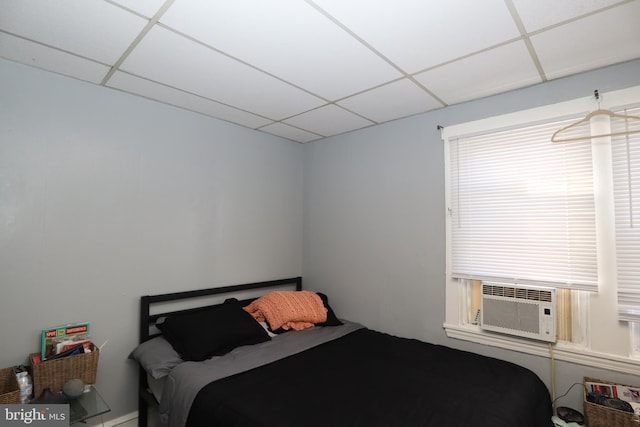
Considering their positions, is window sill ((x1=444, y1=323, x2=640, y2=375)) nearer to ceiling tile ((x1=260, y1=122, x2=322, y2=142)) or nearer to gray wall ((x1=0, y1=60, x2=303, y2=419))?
gray wall ((x1=0, y1=60, x2=303, y2=419))

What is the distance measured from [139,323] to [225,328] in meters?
0.68

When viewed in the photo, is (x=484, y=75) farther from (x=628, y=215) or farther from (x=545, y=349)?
(x=545, y=349)

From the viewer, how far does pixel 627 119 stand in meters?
1.93

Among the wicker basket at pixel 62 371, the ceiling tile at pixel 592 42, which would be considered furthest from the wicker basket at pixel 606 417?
the wicker basket at pixel 62 371

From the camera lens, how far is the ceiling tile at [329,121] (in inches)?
108

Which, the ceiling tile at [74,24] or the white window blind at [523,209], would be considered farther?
the white window blind at [523,209]

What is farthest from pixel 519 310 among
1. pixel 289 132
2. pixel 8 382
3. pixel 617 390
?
pixel 8 382

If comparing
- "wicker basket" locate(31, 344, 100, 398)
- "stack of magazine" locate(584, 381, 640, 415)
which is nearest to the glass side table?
"wicker basket" locate(31, 344, 100, 398)

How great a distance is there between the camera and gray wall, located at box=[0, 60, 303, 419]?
1984 millimetres

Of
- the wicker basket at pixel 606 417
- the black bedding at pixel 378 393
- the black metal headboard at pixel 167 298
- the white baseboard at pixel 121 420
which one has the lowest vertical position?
the white baseboard at pixel 121 420

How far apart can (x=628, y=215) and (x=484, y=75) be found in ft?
3.93

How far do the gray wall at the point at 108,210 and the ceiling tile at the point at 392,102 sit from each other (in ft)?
Answer: 3.98

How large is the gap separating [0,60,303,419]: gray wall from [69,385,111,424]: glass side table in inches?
12.7

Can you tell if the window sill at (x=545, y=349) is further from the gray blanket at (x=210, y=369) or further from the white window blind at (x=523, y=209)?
the gray blanket at (x=210, y=369)
